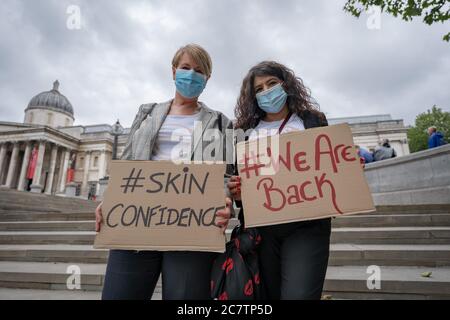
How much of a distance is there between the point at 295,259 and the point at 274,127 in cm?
93

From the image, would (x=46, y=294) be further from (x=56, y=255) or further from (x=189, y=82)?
(x=189, y=82)

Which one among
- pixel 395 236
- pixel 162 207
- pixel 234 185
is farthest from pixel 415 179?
pixel 162 207

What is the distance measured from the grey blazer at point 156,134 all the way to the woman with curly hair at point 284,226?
185 millimetres

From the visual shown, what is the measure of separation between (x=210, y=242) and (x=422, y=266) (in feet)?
12.2

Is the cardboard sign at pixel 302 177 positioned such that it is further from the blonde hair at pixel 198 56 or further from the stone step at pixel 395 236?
the stone step at pixel 395 236

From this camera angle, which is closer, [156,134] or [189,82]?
[156,134]

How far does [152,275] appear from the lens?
61.6 inches

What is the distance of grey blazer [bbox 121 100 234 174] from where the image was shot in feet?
5.65

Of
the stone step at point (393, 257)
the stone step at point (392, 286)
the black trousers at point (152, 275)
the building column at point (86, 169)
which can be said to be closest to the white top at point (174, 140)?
the black trousers at point (152, 275)

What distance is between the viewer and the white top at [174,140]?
1.77m

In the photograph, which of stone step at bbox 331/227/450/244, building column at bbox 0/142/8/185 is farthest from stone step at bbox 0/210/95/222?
building column at bbox 0/142/8/185

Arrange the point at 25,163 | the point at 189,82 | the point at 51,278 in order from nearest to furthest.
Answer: the point at 189,82, the point at 51,278, the point at 25,163

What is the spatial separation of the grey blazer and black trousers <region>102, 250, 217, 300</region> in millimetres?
596

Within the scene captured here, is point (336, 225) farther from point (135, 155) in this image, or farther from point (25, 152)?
point (25, 152)
